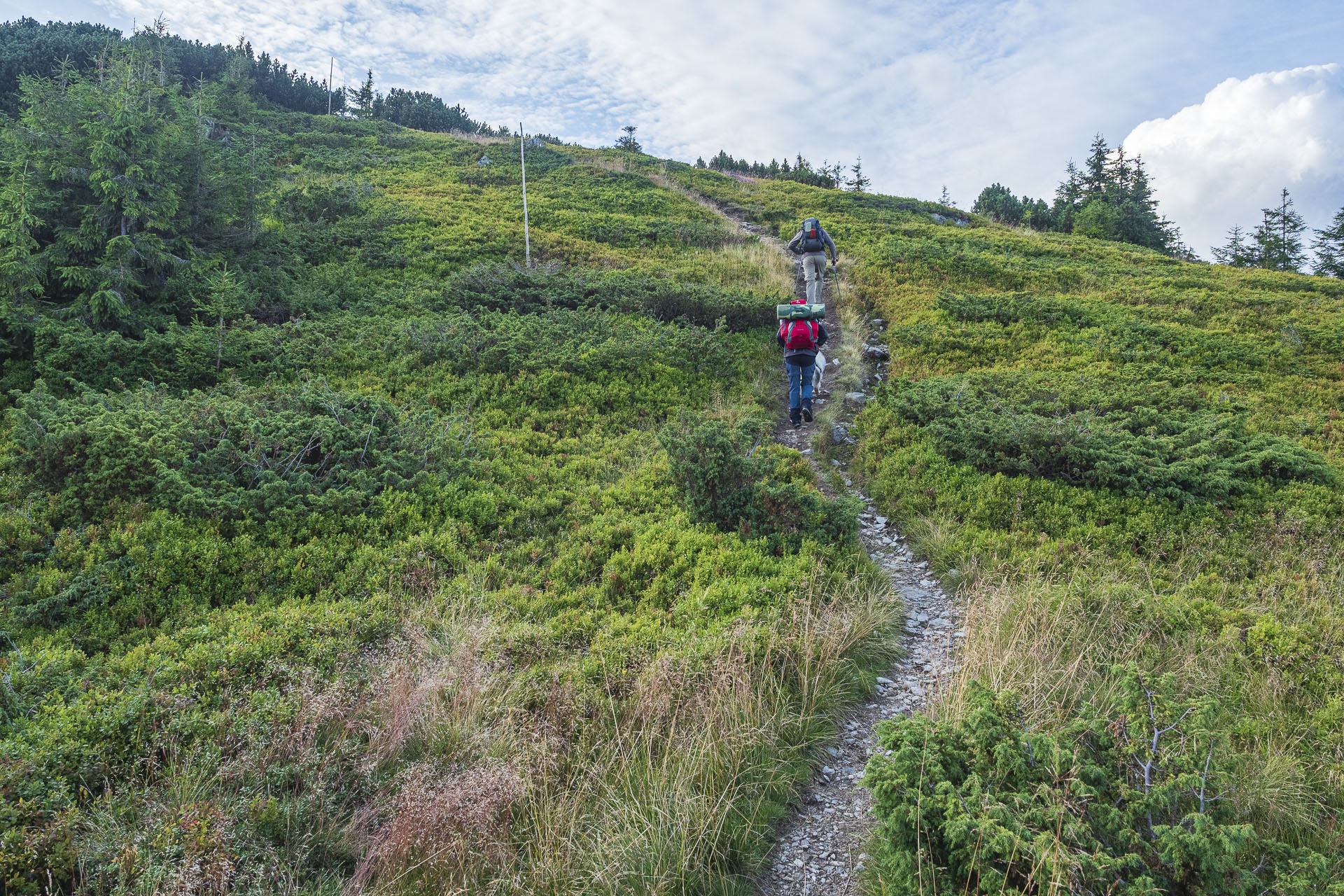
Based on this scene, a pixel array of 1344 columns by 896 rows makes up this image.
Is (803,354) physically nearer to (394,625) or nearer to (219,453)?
(394,625)

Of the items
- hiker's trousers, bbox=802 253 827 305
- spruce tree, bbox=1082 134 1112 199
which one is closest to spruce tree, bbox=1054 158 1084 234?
spruce tree, bbox=1082 134 1112 199

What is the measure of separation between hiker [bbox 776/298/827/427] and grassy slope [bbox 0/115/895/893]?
1.21 meters

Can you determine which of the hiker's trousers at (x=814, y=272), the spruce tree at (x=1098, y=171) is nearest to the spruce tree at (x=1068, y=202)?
the spruce tree at (x=1098, y=171)

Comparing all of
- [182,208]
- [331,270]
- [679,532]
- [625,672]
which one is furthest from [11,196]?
[625,672]

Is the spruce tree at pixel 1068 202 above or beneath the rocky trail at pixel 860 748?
above

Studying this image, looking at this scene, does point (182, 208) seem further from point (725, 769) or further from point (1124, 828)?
point (1124, 828)

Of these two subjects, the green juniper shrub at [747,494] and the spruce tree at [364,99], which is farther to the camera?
the spruce tree at [364,99]

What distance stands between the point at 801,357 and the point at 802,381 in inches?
17.9

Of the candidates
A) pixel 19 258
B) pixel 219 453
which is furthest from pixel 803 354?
pixel 19 258

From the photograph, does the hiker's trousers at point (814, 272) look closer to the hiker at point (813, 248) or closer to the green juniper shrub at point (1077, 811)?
the hiker at point (813, 248)

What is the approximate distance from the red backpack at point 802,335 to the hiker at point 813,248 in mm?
4188

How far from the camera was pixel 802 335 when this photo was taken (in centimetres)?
1066

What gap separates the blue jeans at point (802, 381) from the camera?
432 inches

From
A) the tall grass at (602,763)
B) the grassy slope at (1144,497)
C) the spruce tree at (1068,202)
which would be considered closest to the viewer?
the tall grass at (602,763)
